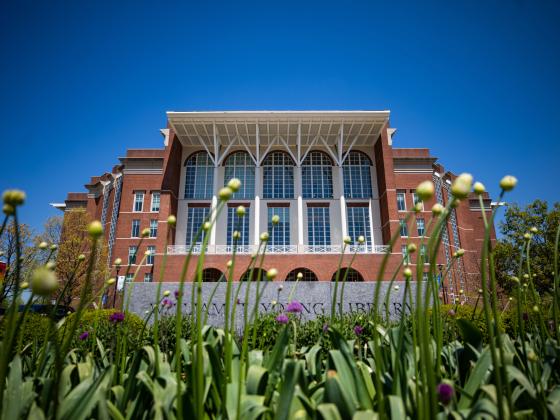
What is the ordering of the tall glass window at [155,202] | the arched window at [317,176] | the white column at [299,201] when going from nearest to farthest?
the white column at [299,201] → the arched window at [317,176] → the tall glass window at [155,202]

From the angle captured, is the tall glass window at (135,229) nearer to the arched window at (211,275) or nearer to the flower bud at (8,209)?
the arched window at (211,275)

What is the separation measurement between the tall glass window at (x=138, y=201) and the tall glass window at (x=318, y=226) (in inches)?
520

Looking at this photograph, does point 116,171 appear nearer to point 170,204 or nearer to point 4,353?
point 170,204

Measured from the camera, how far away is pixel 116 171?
30766mm

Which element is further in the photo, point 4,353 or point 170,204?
point 170,204

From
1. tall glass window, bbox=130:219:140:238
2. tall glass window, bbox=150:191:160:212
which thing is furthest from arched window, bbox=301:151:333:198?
tall glass window, bbox=130:219:140:238

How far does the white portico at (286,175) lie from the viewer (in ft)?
78.9

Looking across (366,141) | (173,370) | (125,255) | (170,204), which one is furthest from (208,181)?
(173,370)

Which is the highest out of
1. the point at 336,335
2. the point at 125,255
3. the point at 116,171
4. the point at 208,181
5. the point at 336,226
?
the point at 116,171

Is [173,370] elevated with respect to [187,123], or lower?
lower

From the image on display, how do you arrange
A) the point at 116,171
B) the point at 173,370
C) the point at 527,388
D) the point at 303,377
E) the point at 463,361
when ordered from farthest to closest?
the point at 116,171 < the point at 173,370 < the point at 463,361 < the point at 303,377 < the point at 527,388

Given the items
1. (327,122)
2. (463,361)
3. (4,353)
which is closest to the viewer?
(4,353)

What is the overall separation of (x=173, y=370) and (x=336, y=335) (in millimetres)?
1168

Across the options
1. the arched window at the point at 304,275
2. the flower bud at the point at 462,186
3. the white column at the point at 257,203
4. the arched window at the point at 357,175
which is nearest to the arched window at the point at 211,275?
the white column at the point at 257,203
